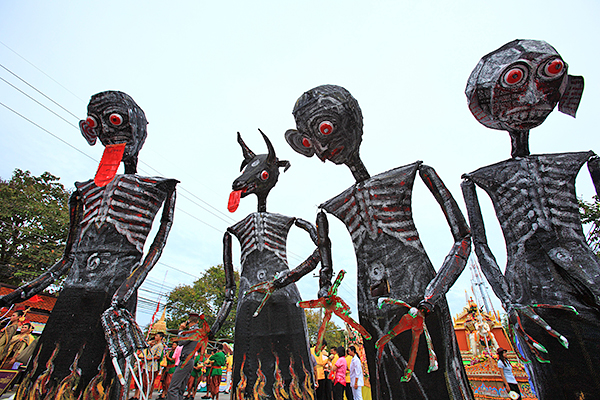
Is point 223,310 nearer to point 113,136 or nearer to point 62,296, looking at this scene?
point 62,296

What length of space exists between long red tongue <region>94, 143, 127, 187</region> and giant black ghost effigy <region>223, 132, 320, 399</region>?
4.34 ft

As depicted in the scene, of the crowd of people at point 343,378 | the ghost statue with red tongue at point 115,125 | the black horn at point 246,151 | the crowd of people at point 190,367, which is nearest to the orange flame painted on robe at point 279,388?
the crowd of people at point 190,367

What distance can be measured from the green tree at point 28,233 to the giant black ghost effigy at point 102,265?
14627mm

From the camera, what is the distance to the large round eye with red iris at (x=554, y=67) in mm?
2154

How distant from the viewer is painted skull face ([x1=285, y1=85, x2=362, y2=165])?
2.54 metres

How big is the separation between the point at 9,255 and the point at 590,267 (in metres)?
20.7

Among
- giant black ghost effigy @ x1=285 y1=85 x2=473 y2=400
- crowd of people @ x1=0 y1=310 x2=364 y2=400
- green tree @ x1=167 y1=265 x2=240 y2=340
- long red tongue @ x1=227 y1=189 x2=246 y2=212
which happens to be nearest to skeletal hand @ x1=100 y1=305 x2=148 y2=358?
giant black ghost effigy @ x1=285 y1=85 x2=473 y2=400

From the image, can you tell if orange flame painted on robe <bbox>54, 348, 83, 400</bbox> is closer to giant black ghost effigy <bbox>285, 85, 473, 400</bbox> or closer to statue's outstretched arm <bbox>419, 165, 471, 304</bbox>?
giant black ghost effigy <bbox>285, 85, 473, 400</bbox>

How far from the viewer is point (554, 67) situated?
2.16m

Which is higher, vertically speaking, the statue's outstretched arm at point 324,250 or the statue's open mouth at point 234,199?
the statue's open mouth at point 234,199

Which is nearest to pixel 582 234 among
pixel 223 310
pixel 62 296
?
pixel 223 310

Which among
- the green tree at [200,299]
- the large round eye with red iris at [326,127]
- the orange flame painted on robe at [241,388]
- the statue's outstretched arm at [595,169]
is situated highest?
the green tree at [200,299]

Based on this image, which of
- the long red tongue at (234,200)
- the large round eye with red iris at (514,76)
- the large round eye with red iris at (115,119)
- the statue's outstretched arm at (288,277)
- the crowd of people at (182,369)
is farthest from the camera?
the crowd of people at (182,369)

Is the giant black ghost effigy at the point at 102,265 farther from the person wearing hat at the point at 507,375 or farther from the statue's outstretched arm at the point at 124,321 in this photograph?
the person wearing hat at the point at 507,375
